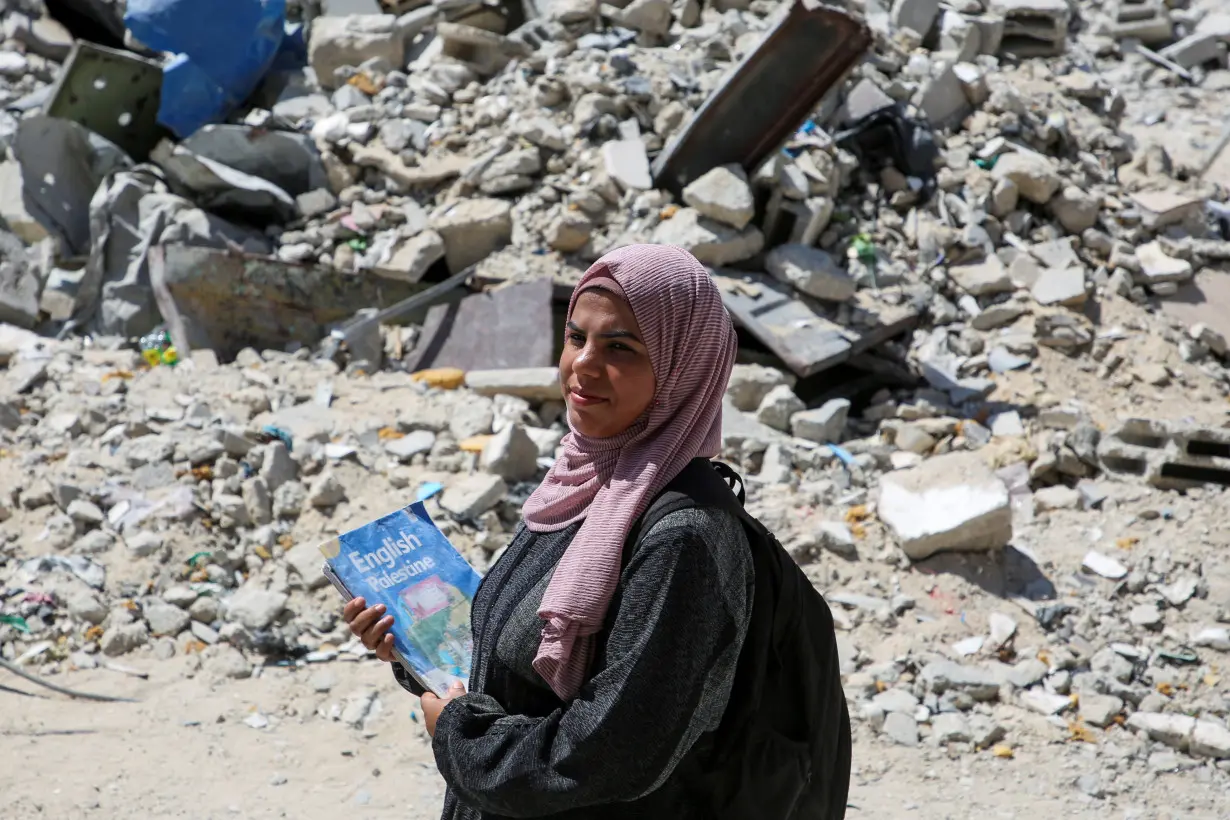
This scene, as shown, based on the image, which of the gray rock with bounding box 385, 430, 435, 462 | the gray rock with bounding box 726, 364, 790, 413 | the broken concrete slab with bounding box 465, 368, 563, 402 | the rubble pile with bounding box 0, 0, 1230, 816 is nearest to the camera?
the rubble pile with bounding box 0, 0, 1230, 816

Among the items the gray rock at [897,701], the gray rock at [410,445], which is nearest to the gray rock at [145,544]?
the gray rock at [410,445]

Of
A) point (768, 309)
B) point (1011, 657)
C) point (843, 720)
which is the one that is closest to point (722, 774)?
point (843, 720)

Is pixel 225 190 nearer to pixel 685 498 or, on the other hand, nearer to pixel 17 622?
pixel 17 622

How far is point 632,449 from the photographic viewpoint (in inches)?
62.5

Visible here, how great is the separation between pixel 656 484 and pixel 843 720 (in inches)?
21.3

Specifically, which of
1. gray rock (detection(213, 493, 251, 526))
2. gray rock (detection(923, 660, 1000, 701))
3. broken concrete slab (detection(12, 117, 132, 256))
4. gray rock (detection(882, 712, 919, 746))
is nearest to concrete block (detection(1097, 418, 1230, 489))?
gray rock (detection(923, 660, 1000, 701))

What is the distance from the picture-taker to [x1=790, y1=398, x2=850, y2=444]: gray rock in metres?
5.87

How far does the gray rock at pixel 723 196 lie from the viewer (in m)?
6.62

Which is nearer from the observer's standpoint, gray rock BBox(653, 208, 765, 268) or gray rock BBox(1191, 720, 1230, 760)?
gray rock BBox(1191, 720, 1230, 760)

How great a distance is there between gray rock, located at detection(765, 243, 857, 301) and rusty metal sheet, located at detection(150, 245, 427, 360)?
2.30 m

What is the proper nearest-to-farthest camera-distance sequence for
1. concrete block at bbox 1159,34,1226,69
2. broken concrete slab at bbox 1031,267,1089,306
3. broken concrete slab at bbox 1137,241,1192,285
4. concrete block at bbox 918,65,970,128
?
broken concrete slab at bbox 1031,267,1089,306 → broken concrete slab at bbox 1137,241,1192,285 → concrete block at bbox 918,65,970,128 → concrete block at bbox 1159,34,1226,69

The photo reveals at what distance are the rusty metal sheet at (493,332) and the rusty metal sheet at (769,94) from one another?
4.11 feet

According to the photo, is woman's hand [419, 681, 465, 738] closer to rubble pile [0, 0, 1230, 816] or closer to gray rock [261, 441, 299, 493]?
rubble pile [0, 0, 1230, 816]

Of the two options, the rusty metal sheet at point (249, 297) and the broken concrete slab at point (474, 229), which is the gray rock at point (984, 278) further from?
the rusty metal sheet at point (249, 297)
